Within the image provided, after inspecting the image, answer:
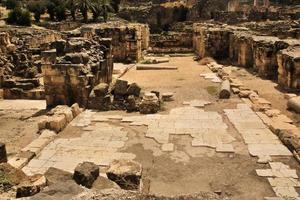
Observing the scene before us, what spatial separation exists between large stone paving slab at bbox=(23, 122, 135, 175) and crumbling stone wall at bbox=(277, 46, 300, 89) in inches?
275

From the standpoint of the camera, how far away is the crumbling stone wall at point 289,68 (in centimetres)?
1280

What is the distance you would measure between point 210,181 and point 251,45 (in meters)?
12.4

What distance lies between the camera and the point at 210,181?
261 inches

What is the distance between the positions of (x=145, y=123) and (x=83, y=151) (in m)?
2.24

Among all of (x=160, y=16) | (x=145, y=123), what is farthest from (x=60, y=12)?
(x=145, y=123)

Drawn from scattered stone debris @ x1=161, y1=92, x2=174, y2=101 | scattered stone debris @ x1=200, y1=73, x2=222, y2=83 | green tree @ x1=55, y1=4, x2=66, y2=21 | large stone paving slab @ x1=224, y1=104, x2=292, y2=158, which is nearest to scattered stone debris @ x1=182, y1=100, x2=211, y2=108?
scattered stone debris @ x1=161, y1=92, x2=174, y2=101

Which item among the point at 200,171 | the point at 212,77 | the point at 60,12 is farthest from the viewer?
the point at 60,12

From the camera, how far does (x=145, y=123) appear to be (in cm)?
977

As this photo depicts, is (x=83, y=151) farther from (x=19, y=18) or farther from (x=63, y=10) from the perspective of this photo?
(x=63, y=10)

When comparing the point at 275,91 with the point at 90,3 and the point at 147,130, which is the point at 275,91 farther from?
the point at 90,3

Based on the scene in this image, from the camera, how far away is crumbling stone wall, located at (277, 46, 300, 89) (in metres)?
12.8

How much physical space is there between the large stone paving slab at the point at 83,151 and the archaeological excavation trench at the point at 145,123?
0.08 ft

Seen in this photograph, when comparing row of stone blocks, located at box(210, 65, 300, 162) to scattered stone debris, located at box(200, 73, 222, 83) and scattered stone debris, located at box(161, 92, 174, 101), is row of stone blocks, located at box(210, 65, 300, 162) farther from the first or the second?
scattered stone debris, located at box(161, 92, 174, 101)

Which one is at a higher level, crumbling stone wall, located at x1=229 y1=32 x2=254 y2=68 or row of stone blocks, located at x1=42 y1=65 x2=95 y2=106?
crumbling stone wall, located at x1=229 y1=32 x2=254 y2=68
